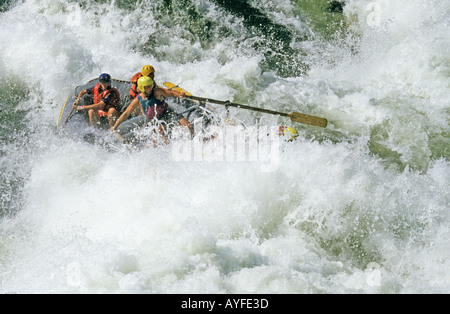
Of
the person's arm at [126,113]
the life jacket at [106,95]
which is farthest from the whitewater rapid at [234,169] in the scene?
the life jacket at [106,95]

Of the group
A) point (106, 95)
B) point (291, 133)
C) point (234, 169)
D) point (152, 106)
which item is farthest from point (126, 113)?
point (291, 133)

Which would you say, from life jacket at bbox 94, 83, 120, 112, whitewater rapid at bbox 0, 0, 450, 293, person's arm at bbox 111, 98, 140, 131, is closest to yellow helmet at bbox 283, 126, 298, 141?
whitewater rapid at bbox 0, 0, 450, 293

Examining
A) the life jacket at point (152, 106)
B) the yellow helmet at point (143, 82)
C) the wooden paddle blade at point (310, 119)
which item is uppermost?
the yellow helmet at point (143, 82)

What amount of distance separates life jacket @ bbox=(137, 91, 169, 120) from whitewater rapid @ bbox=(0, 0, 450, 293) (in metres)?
0.49

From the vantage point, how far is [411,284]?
4.01 m

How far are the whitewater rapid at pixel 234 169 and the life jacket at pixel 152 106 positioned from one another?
490 millimetres

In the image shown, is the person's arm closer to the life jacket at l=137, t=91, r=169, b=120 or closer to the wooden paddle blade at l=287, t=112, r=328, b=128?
the life jacket at l=137, t=91, r=169, b=120

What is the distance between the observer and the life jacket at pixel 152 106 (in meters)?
5.66

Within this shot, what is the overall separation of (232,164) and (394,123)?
8.79 feet

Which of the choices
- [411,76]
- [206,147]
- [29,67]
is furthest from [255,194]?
[29,67]

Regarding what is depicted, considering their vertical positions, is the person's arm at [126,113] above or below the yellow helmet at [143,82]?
below

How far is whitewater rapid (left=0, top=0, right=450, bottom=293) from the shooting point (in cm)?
397

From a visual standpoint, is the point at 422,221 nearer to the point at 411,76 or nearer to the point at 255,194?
the point at 255,194

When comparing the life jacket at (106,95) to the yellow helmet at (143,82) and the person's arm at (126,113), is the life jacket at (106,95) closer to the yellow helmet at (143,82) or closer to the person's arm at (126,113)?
the person's arm at (126,113)
